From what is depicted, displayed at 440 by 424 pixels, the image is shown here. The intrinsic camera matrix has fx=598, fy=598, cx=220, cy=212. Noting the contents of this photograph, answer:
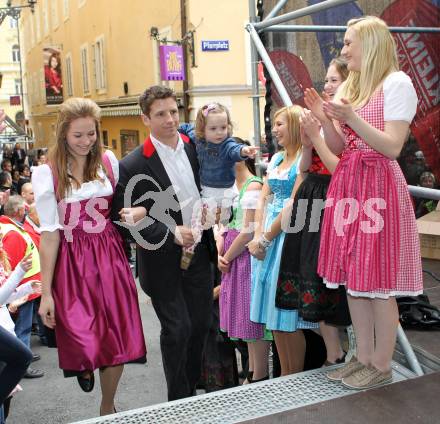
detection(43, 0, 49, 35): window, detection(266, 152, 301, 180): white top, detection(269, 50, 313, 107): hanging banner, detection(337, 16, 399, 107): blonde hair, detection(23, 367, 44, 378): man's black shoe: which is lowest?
detection(23, 367, 44, 378): man's black shoe

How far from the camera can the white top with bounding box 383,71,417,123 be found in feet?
8.39

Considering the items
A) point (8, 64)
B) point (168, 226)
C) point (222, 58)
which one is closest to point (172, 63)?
point (222, 58)

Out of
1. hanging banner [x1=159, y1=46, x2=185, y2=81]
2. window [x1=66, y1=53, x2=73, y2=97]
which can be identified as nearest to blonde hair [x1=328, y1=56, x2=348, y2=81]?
hanging banner [x1=159, y1=46, x2=185, y2=81]

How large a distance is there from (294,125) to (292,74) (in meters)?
1.65

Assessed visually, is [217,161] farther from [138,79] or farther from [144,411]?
[138,79]

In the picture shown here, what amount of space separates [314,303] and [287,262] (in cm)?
32

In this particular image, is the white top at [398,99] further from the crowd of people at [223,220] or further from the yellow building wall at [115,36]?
the yellow building wall at [115,36]

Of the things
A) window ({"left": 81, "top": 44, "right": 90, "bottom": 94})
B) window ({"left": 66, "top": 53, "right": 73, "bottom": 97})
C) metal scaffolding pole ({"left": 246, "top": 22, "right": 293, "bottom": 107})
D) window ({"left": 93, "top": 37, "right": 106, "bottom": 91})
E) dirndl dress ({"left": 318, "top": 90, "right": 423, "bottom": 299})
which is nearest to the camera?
dirndl dress ({"left": 318, "top": 90, "right": 423, "bottom": 299})

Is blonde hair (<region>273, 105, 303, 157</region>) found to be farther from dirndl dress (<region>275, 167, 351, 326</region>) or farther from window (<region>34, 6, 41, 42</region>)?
window (<region>34, 6, 41, 42</region>)

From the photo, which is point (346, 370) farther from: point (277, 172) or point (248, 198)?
point (248, 198)

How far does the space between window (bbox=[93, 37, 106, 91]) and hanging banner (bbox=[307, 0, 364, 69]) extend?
18648mm

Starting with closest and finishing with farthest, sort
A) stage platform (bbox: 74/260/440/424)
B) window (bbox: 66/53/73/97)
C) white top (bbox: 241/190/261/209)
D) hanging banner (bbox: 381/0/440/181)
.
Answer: stage platform (bbox: 74/260/440/424), white top (bbox: 241/190/261/209), hanging banner (bbox: 381/0/440/181), window (bbox: 66/53/73/97)

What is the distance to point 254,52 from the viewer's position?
4559mm

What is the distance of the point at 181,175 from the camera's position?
10.9 ft
